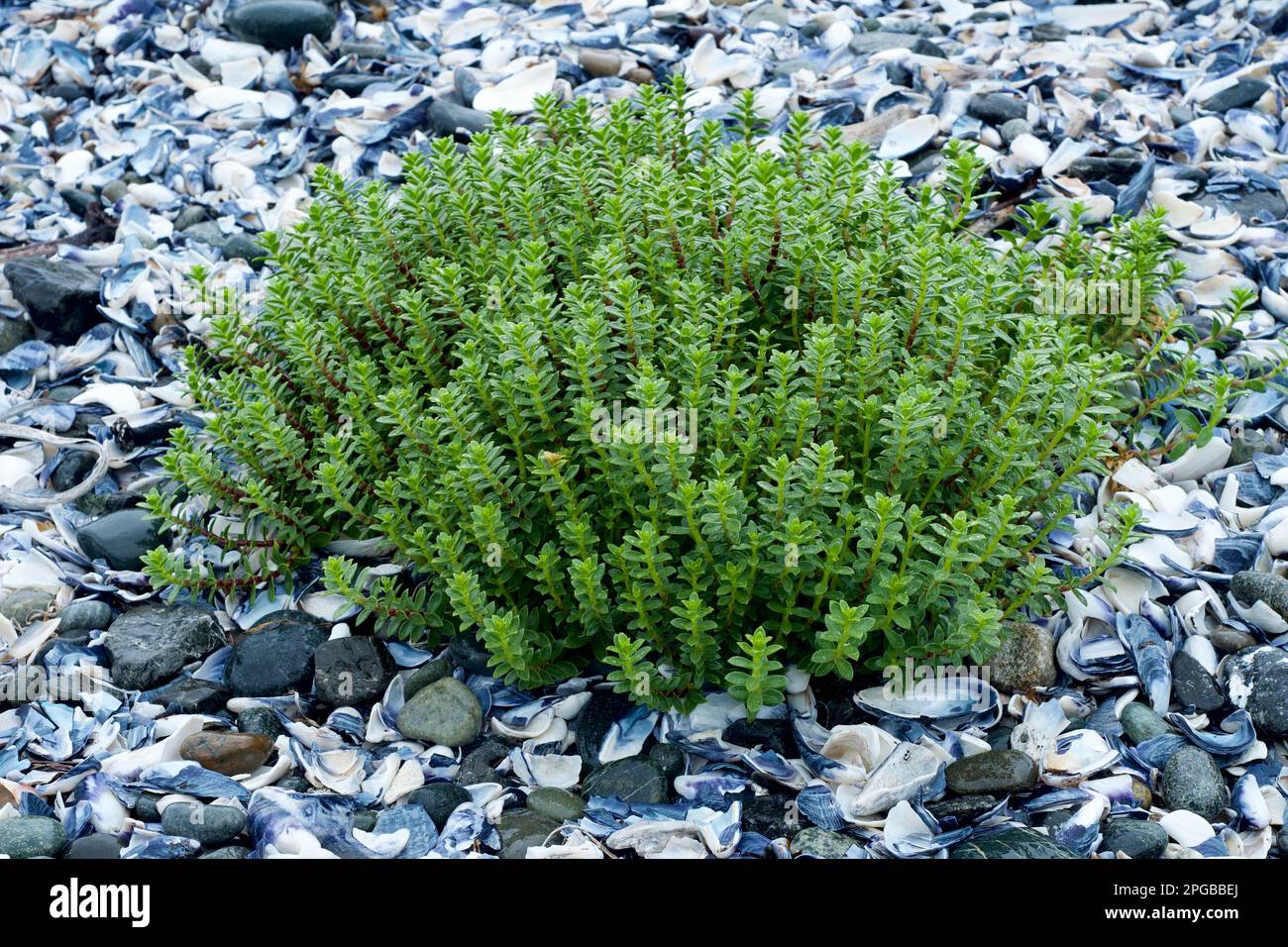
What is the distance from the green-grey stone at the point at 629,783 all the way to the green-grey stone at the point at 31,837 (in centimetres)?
121

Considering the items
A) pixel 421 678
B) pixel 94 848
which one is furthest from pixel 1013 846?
pixel 94 848

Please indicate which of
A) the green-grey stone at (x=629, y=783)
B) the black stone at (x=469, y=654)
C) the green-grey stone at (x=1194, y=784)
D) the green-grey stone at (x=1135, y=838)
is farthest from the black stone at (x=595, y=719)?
the green-grey stone at (x=1194, y=784)

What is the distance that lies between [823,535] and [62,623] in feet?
7.15

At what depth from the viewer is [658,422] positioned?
2.85 m

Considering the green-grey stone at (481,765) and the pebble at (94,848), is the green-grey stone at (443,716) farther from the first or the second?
the pebble at (94,848)

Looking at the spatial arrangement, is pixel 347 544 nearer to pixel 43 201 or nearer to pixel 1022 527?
pixel 1022 527

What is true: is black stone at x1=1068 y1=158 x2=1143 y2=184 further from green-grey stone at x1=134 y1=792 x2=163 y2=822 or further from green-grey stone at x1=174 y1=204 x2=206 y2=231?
green-grey stone at x1=134 y1=792 x2=163 y2=822

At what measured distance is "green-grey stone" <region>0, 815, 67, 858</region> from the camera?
9.20ft

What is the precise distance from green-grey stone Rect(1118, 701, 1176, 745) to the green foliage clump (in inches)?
14.5

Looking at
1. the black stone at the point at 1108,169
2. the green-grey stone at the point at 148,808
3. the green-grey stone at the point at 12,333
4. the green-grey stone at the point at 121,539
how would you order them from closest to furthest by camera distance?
the green-grey stone at the point at 148,808
the green-grey stone at the point at 121,539
the green-grey stone at the point at 12,333
the black stone at the point at 1108,169

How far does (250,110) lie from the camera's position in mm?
5863

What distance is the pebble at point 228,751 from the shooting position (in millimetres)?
3068

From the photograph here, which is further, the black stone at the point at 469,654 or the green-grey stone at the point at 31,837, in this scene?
the black stone at the point at 469,654

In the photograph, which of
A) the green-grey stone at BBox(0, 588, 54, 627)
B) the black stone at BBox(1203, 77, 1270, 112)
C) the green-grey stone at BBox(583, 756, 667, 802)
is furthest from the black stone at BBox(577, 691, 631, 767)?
the black stone at BBox(1203, 77, 1270, 112)
